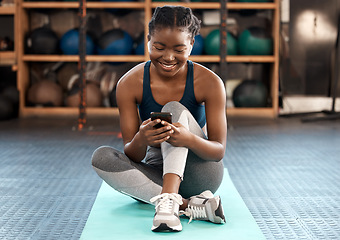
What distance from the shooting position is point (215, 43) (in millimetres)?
5316

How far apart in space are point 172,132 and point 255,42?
149 inches

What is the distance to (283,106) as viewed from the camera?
5699 mm

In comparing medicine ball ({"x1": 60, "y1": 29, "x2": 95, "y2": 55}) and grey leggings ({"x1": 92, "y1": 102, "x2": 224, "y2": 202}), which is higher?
medicine ball ({"x1": 60, "y1": 29, "x2": 95, "y2": 55})

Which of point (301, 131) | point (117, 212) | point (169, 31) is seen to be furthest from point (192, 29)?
point (301, 131)

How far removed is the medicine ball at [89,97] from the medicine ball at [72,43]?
39 cm

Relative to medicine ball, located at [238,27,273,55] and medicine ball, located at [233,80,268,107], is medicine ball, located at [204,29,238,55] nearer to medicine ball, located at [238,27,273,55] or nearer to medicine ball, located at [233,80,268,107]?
medicine ball, located at [238,27,273,55]

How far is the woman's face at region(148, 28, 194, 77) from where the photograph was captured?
6.15 ft

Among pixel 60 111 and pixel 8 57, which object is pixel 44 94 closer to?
pixel 60 111

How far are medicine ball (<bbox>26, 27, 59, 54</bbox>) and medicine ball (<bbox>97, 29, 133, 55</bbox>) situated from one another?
0.50 metres

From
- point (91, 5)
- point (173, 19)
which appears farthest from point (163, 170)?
point (91, 5)

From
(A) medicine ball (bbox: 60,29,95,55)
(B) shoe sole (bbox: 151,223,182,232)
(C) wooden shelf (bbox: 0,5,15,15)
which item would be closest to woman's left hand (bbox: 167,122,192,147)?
(B) shoe sole (bbox: 151,223,182,232)

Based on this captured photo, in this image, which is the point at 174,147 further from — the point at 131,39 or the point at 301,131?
the point at 131,39

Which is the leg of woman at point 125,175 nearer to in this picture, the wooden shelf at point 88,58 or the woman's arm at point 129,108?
the woman's arm at point 129,108

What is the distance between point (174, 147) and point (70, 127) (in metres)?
3.16
